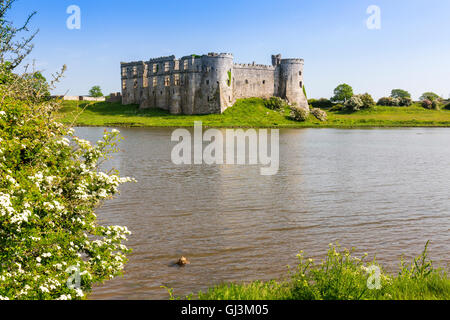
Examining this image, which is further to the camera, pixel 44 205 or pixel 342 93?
pixel 342 93

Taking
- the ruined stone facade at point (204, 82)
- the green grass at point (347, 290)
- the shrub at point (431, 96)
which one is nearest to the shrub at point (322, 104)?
the ruined stone facade at point (204, 82)

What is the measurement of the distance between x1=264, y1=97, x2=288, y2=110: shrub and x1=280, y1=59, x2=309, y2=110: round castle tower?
425 cm

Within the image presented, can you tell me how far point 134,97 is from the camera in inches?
3981

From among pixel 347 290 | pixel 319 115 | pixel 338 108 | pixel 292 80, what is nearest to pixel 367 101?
pixel 338 108

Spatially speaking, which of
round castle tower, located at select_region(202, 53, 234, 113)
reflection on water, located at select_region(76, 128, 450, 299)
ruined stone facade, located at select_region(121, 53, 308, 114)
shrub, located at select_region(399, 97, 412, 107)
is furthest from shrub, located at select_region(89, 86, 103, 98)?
reflection on water, located at select_region(76, 128, 450, 299)

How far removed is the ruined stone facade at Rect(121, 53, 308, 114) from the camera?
285 feet

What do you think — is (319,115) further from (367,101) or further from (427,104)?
(427,104)

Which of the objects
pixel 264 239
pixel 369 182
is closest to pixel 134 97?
pixel 369 182

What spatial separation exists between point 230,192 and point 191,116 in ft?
216

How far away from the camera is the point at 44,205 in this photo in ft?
26.3

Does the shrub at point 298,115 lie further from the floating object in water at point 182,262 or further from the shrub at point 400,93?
the shrub at point 400,93

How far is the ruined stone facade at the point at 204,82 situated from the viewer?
86.9m

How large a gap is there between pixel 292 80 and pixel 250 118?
804 inches

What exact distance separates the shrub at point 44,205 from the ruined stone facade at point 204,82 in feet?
255
